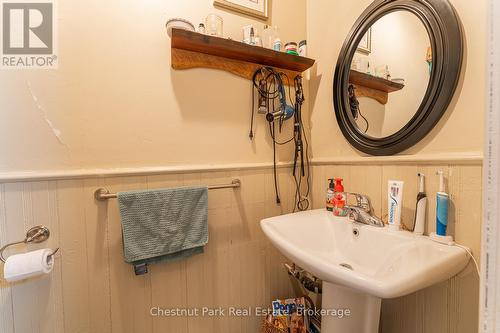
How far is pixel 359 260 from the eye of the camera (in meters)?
0.88

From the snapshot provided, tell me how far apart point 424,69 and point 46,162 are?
1493 mm

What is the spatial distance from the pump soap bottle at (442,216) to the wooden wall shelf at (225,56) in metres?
0.88

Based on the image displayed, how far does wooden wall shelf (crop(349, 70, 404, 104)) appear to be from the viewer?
3.04 feet

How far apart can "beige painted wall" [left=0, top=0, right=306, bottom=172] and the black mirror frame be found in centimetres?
64

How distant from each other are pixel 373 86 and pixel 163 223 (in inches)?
45.2

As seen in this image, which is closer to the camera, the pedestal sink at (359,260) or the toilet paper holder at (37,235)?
the pedestal sink at (359,260)

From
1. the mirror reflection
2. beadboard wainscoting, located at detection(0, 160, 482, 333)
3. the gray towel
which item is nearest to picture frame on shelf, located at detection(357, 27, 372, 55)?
the mirror reflection

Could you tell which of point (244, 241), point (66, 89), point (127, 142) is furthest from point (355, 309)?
point (66, 89)

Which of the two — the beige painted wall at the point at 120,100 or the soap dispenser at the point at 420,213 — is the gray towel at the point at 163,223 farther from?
the soap dispenser at the point at 420,213

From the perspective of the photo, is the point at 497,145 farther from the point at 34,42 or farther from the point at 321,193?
the point at 34,42

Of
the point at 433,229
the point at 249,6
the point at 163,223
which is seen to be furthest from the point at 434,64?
the point at 163,223

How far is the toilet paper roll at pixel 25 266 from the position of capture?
70cm

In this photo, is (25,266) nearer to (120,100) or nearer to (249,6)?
(120,100)

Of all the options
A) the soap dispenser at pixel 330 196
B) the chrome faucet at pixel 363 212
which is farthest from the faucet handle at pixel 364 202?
the soap dispenser at pixel 330 196
